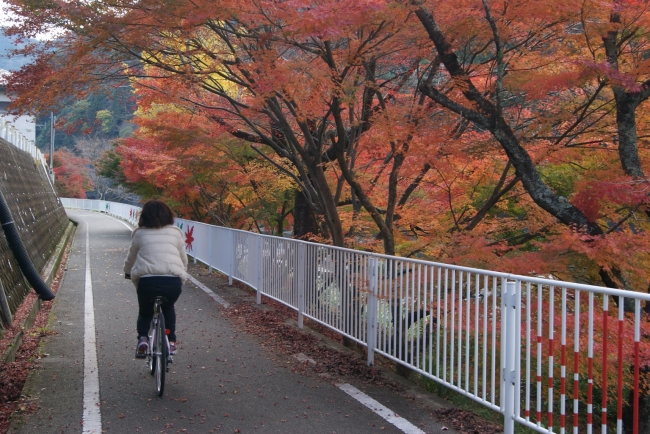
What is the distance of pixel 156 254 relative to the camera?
19.7 ft

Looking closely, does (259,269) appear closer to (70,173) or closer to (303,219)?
(303,219)

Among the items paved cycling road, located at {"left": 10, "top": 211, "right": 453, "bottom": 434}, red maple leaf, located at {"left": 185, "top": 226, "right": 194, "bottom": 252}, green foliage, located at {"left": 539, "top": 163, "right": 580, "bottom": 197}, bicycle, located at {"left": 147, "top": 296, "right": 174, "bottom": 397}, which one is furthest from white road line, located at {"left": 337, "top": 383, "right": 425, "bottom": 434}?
red maple leaf, located at {"left": 185, "top": 226, "right": 194, "bottom": 252}

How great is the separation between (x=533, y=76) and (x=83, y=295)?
894 centimetres

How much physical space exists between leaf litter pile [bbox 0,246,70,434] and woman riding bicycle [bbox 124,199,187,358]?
1.14m

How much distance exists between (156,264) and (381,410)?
248cm

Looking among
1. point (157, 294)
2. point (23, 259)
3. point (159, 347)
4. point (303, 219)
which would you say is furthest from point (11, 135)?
point (159, 347)

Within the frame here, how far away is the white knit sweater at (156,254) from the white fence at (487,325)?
6.78 feet

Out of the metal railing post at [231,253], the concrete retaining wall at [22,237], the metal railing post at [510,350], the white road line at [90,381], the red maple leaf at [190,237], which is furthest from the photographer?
the red maple leaf at [190,237]

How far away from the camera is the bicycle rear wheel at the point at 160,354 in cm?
571

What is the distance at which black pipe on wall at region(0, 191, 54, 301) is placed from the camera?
7.42 meters

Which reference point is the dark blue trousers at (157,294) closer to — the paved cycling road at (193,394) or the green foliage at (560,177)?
the paved cycling road at (193,394)

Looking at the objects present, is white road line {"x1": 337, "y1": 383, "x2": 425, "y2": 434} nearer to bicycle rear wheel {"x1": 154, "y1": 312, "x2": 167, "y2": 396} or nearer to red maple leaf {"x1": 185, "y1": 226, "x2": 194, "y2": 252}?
bicycle rear wheel {"x1": 154, "y1": 312, "x2": 167, "y2": 396}

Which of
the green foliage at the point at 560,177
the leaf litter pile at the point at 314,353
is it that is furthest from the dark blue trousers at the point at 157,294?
the green foliage at the point at 560,177

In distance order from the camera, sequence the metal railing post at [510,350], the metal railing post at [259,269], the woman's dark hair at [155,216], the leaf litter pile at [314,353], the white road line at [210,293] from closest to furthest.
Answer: the metal railing post at [510,350], the leaf litter pile at [314,353], the woman's dark hair at [155,216], the metal railing post at [259,269], the white road line at [210,293]
